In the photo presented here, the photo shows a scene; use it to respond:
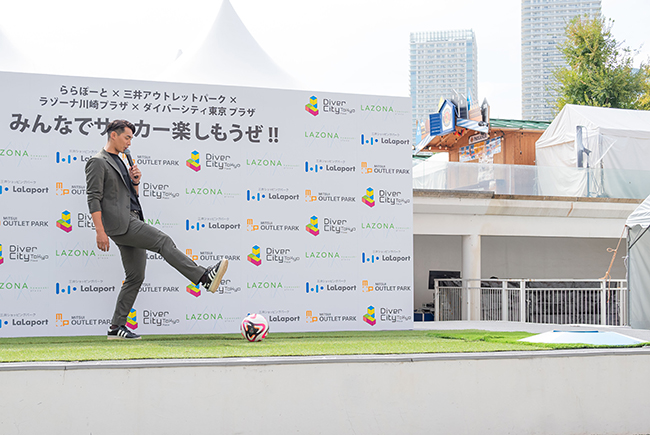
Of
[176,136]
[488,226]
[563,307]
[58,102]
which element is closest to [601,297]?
[563,307]

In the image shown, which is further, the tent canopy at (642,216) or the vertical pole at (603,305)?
the vertical pole at (603,305)

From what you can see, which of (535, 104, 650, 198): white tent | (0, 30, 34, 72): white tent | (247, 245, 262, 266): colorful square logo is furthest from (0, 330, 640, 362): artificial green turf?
(535, 104, 650, 198): white tent

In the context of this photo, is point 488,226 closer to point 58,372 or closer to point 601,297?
point 601,297

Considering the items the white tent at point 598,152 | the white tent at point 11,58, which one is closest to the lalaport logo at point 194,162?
the white tent at point 11,58

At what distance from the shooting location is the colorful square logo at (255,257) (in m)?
7.26

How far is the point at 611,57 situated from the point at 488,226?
17776mm

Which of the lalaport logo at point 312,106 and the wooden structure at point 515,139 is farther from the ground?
the wooden structure at point 515,139

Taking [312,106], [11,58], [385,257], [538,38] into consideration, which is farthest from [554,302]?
[538,38]

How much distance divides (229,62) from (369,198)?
4.64 metres

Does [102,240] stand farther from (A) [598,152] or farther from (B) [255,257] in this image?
(A) [598,152]

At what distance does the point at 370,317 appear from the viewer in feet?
24.8

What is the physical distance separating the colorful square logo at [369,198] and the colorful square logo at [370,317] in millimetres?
1246

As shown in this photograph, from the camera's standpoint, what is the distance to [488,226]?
50.0ft

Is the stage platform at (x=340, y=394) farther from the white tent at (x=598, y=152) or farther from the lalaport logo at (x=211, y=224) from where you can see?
the white tent at (x=598, y=152)
